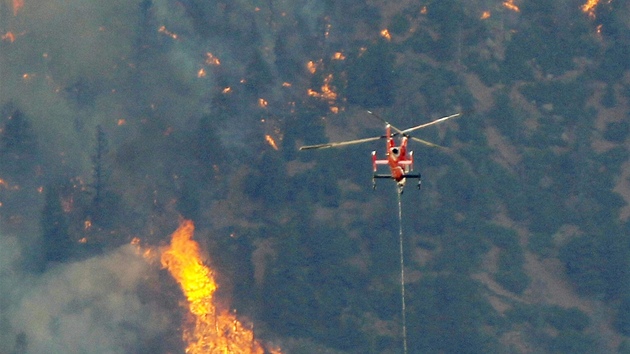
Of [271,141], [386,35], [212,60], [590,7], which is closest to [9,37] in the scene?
[212,60]

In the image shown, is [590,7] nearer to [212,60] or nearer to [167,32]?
[212,60]

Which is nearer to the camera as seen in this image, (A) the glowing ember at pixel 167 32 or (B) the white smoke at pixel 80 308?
(B) the white smoke at pixel 80 308

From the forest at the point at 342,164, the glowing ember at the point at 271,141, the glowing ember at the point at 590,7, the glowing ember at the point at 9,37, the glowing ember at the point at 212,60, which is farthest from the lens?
the glowing ember at the point at 590,7


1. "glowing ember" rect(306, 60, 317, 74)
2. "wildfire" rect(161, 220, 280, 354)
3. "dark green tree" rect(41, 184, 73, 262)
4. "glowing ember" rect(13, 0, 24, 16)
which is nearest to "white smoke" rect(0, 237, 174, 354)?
"dark green tree" rect(41, 184, 73, 262)

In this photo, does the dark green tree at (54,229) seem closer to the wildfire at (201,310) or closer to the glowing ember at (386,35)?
the wildfire at (201,310)

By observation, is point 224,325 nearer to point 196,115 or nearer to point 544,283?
point 196,115

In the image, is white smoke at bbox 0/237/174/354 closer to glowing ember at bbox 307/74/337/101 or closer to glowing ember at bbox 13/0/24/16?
glowing ember at bbox 13/0/24/16

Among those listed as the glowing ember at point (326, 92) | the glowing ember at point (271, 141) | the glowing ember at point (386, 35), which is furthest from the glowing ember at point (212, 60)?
the glowing ember at point (386, 35)

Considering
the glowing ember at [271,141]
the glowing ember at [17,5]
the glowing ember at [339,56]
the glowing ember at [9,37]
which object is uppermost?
the glowing ember at [339,56]
